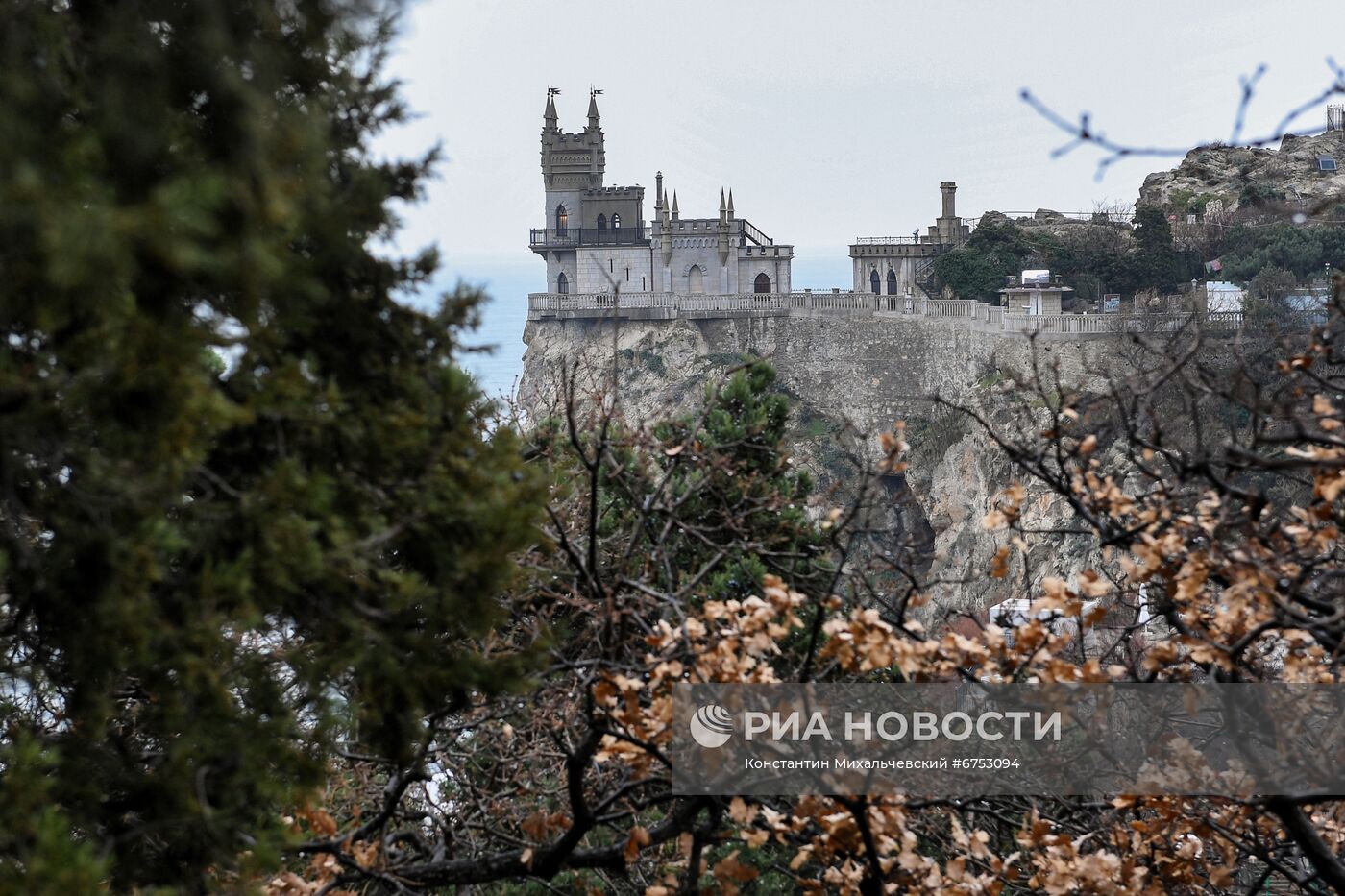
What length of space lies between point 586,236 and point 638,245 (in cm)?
221

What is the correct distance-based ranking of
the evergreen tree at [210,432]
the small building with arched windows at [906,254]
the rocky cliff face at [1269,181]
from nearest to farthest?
the evergreen tree at [210,432] → the rocky cliff face at [1269,181] → the small building with arched windows at [906,254]

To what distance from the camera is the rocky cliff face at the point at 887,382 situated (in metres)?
31.7

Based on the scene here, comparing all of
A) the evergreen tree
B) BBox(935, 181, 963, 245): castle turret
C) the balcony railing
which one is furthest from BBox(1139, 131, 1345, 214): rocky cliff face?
the evergreen tree

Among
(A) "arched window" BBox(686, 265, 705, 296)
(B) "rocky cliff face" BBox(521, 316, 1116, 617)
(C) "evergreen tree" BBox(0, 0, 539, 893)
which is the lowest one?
(C) "evergreen tree" BBox(0, 0, 539, 893)

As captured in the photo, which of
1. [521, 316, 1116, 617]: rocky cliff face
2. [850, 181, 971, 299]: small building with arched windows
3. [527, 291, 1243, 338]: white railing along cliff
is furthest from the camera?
[850, 181, 971, 299]: small building with arched windows

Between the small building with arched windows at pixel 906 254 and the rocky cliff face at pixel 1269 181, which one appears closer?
the rocky cliff face at pixel 1269 181

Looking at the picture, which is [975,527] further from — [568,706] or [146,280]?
[146,280]

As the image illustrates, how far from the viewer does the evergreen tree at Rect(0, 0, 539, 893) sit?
2.92 metres

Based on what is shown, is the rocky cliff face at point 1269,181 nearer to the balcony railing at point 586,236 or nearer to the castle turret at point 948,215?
the castle turret at point 948,215

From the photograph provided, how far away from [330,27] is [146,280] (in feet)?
3.07

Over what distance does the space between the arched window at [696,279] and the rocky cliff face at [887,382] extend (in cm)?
391

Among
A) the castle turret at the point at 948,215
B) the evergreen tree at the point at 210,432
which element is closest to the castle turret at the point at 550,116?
the castle turret at the point at 948,215

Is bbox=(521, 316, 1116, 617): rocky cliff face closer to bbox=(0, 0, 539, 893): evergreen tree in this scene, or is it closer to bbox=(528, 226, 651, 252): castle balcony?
bbox=(528, 226, 651, 252): castle balcony

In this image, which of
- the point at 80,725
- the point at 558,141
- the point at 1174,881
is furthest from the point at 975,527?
the point at 80,725
